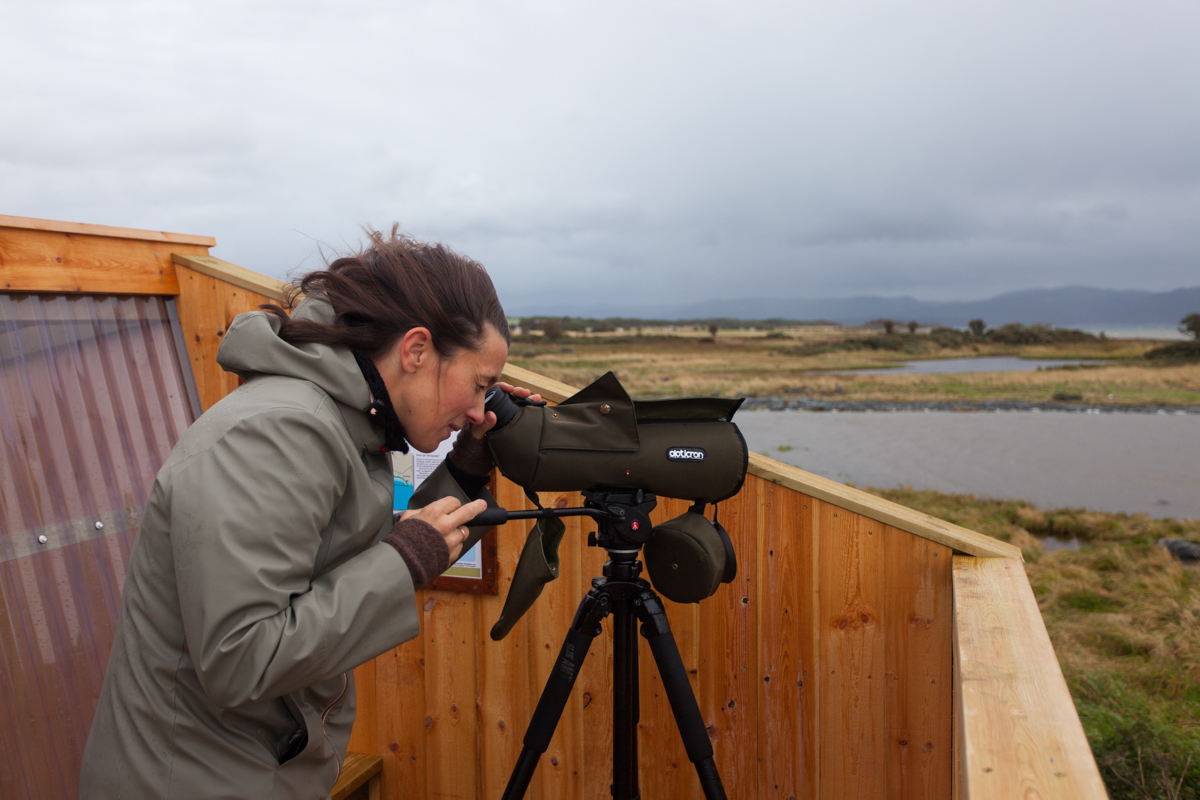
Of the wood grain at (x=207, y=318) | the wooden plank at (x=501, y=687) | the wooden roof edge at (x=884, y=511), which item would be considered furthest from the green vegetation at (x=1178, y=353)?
the wood grain at (x=207, y=318)

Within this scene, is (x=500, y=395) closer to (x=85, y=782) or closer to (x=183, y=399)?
(x=85, y=782)

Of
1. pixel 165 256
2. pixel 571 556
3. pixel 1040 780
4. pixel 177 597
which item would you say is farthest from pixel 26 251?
pixel 1040 780

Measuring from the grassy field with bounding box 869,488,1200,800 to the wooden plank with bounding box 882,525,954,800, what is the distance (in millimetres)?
1111

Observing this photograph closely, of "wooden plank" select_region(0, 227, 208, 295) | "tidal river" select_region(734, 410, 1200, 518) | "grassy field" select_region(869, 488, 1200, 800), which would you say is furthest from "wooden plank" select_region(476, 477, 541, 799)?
"tidal river" select_region(734, 410, 1200, 518)

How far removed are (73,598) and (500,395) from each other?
1.41 m

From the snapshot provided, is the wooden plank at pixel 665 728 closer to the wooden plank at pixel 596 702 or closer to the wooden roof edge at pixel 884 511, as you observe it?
the wooden plank at pixel 596 702

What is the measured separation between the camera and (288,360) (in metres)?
1.06

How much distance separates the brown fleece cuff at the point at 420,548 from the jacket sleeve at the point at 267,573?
1.7 inches

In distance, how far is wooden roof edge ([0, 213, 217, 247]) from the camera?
5.90ft

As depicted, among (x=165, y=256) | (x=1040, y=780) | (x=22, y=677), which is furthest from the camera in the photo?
(x=165, y=256)

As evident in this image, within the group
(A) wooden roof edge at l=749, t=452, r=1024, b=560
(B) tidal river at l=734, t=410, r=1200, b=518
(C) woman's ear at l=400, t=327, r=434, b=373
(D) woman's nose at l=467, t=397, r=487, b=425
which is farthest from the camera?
(B) tidal river at l=734, t=410, r=1200, b=518

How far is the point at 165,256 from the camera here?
2238 mm

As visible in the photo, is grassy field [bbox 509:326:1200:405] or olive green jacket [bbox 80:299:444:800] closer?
olive green jacket [bbox 80:299:444:800]

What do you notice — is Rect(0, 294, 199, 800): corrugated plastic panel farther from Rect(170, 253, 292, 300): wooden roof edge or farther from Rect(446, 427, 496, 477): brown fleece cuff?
Rect(446, 427, 496, 477): brown fleece cuff
